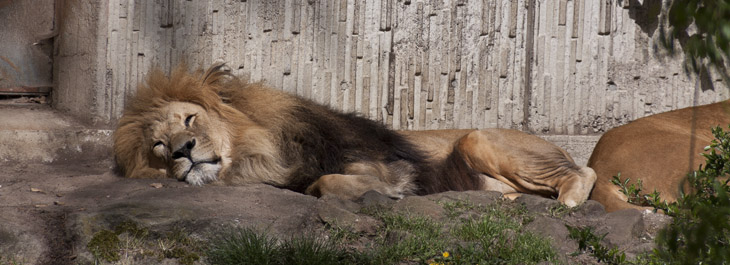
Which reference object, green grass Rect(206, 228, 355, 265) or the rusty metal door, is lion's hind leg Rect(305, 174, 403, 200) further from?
the rusty metal door

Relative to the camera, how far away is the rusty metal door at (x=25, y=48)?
19.5ft

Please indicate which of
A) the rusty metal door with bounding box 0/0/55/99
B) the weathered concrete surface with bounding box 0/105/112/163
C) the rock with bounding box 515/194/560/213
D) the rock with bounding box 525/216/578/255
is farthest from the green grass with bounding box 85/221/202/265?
the rusty metal door with bounding box 0/0/55/99

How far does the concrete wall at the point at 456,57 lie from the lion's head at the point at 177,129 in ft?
3.50

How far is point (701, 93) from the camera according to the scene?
224 inches

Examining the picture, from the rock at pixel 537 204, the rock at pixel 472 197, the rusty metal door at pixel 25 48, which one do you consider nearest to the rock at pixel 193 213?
the rock at pixel 472 197

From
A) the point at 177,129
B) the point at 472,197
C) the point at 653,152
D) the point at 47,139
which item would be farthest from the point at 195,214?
the point at 653,152

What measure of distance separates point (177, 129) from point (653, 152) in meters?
3.08

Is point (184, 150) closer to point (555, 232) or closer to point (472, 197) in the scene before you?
point (472, 197)

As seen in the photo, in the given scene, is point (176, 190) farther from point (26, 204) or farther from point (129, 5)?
point (129, 5)

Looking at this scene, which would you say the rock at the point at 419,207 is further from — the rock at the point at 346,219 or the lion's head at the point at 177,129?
the lion's head at the point at 177,129

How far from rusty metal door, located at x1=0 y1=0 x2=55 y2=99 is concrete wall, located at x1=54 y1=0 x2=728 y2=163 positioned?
1.09 feet

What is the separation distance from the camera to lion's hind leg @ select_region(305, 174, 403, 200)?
4071 mm

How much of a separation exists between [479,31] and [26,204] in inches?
144

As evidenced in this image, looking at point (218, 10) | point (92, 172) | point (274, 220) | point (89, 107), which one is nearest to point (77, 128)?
point (89, 107)
